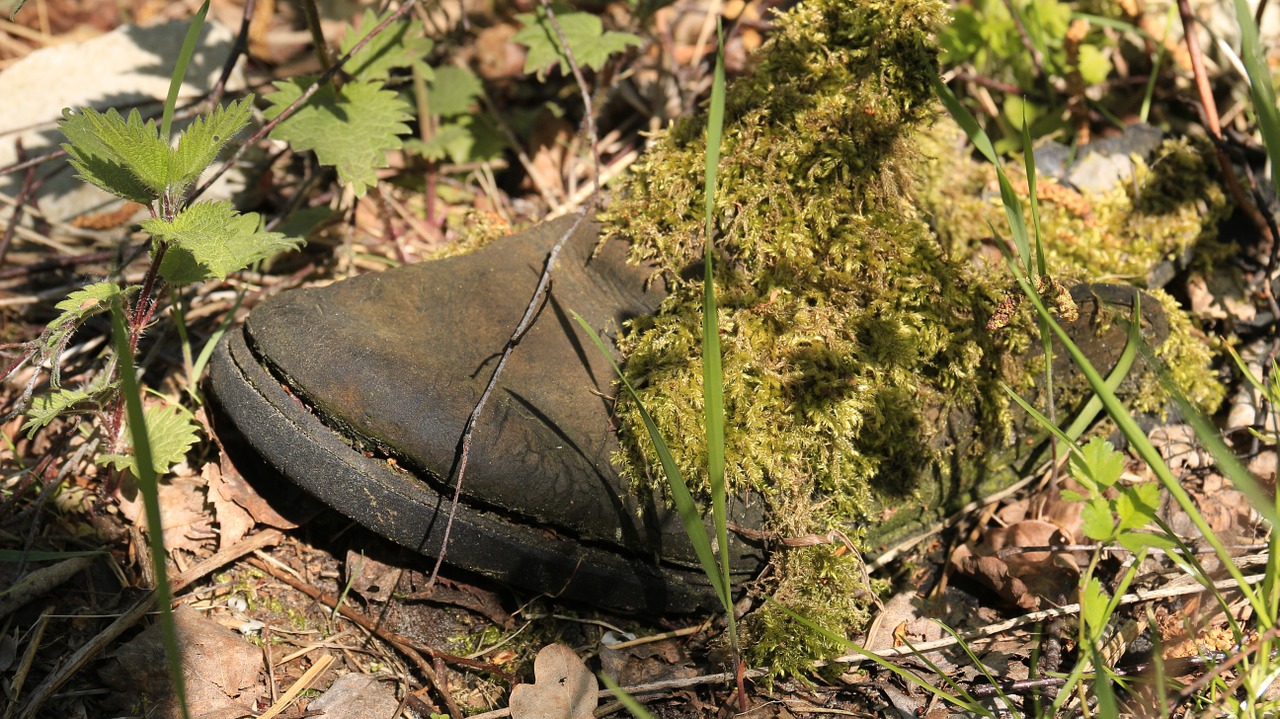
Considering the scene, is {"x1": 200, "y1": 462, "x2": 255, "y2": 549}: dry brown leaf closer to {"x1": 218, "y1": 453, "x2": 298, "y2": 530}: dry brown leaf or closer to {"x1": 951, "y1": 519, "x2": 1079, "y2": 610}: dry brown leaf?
{"x1": 218, "y1": 453, "x2": 298, "y2": 530}: dry brown leaf

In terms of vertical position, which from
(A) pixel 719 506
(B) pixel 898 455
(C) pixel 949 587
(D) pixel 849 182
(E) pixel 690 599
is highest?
(D) pixel 849 182

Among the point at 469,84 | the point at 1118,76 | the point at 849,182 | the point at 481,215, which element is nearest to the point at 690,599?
the point at 849,182

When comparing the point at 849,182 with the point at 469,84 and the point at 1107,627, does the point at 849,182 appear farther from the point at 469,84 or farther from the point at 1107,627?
the point at 469,84

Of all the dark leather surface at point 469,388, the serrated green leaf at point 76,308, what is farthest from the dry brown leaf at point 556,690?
the serrated green leaf at point 76,308

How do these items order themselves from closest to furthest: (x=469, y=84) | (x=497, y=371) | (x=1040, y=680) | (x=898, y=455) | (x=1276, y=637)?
(x=1276, y=637) < (x=1040, y=680) < (x=497, y=371) < (x=898, y=455) < (x=469, y=84)

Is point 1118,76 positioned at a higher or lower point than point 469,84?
lower

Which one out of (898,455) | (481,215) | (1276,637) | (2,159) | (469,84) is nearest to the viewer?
(1276,637)

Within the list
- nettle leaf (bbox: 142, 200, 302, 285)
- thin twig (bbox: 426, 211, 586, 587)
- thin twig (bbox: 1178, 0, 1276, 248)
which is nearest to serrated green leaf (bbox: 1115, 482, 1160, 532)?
thin twig (bbox: 426, 211, 586, 587)
